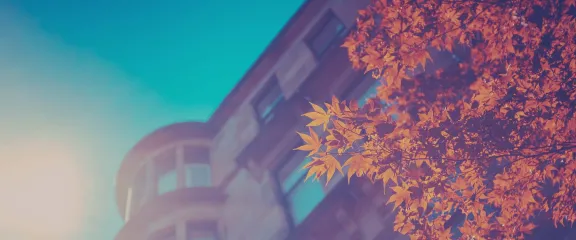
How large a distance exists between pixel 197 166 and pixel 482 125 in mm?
14322

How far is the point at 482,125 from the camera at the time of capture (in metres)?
6.77

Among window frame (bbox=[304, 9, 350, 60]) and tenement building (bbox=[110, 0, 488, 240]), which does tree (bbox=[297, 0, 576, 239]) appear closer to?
tenement building (bbox=[110, 0, 488, 240])

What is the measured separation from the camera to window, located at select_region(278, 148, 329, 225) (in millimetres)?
13422

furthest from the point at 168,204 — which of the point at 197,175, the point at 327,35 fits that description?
the point at 327,35

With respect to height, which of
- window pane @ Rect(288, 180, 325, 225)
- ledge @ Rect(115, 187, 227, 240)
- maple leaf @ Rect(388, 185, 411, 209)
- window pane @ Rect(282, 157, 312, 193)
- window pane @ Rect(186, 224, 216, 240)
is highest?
ledge @ Rect(115, 187, 227, 240)

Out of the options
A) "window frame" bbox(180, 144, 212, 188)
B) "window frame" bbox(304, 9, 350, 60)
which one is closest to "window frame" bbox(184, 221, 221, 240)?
"window frame" bbox(180, 144, 212, 188)

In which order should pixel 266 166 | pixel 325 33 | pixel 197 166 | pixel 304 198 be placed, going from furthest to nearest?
pixel 197 166, pixel 325 33, pixel 266 166, pixel 304 198

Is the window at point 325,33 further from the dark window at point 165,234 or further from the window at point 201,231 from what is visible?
the dark window at point 165,234

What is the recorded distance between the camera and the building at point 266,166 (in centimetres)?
1154

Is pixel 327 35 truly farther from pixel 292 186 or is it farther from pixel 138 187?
pixel 138 187

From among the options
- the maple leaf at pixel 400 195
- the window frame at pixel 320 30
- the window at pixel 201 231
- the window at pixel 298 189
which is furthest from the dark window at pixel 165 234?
the maple leaf at pixel 400 195

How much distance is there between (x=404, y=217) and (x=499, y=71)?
3346 mm

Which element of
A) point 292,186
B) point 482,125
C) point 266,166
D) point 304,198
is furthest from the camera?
point 266,166

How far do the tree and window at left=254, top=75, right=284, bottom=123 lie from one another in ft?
34.1
